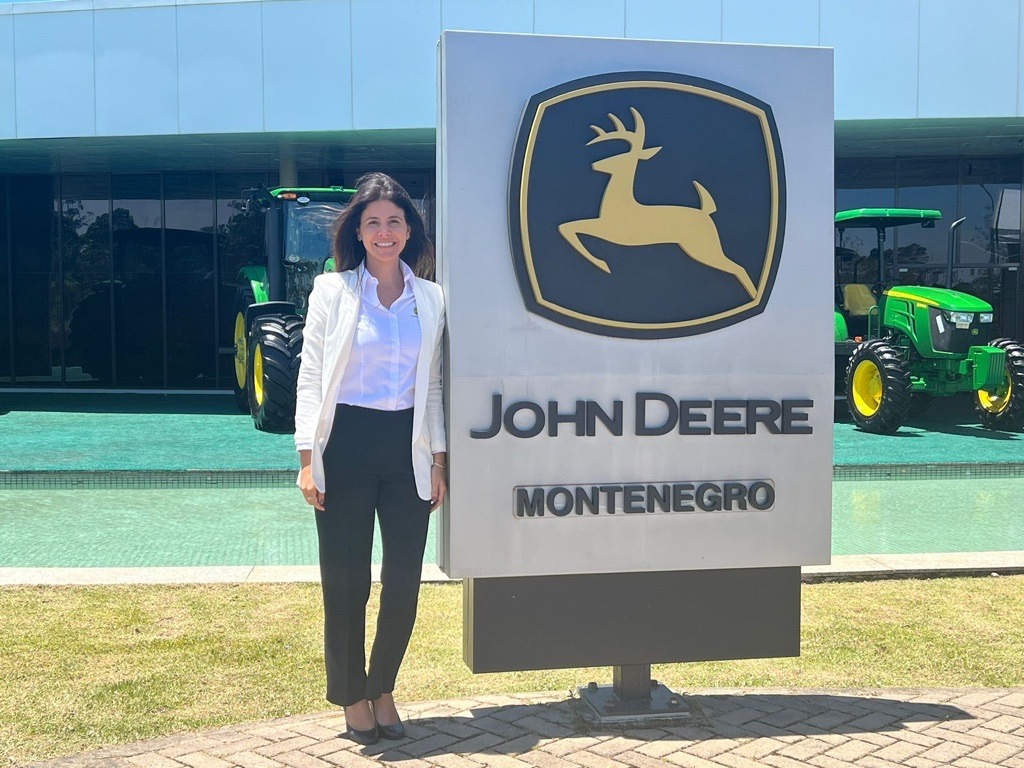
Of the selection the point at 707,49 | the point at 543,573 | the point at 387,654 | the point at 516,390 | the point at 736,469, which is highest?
the point at 707,49

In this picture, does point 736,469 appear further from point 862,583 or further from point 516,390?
point 862,583

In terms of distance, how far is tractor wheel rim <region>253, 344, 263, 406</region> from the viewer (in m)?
12.3

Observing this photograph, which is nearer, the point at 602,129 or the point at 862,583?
the point at 602,129

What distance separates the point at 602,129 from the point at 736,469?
1.24 meters

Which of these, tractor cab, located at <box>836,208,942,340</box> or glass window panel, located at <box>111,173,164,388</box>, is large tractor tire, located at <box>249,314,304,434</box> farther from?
glass window panel, located at <box>111,173,164,388</box>

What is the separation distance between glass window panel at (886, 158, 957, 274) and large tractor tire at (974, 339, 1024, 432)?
5.11 m

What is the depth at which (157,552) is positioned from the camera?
21.6 feet

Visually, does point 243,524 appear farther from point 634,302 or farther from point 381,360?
point 634,302

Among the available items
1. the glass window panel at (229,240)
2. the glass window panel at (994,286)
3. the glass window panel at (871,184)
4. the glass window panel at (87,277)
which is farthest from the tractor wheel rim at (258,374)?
the glass window panel at (994,286)

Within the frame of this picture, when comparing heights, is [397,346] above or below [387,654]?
above

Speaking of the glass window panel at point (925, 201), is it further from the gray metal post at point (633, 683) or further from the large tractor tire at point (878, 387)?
the gray metal post at point (633, 683)

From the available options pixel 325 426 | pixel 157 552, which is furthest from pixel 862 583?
pixel 157 552

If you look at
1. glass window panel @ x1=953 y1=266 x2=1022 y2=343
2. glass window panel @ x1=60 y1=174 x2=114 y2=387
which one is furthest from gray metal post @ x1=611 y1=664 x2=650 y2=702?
glass window panel @ x1=60 y1=174 x2=114 y2=387

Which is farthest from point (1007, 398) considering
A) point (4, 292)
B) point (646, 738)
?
point (4, 292)
